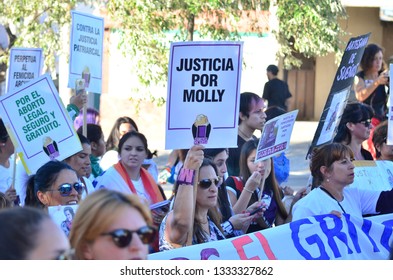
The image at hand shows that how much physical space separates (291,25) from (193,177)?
8.10 meters

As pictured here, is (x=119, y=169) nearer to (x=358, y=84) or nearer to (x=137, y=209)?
(x=358, y=84)

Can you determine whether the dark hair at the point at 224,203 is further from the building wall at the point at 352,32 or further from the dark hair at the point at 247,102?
the building wall at the point at 352,32

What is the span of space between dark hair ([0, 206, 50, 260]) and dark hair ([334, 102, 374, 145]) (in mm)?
5754

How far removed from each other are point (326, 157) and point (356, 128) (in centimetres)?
152

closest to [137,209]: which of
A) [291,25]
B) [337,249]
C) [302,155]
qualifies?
[337,249]

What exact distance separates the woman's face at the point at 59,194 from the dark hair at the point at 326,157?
172 centimetres

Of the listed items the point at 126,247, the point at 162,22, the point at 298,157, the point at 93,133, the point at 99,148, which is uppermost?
the point at 162,22

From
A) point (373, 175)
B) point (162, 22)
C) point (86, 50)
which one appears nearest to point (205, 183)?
point (373, 175)

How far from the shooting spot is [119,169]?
8.11 metres

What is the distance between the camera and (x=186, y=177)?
19.7 ft

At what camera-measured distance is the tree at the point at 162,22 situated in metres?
13.4

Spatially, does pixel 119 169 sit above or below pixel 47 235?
below

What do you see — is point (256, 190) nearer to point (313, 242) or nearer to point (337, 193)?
point (337, 193)
